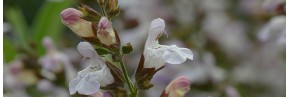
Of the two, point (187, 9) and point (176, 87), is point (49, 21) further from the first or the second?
point (176, 87)

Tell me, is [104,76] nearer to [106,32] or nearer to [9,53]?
[106,32]

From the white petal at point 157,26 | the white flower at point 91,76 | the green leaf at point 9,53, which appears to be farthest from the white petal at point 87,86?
the green leaf at point 9,53

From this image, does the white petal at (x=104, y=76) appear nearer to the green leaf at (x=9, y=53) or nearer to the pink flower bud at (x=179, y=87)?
the pink flower bud at (x=179, y=87)

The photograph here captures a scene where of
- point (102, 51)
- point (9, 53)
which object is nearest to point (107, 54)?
point (102, 51)

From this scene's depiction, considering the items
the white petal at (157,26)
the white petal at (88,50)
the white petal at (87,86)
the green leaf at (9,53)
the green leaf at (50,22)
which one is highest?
the white petal at (157,26)

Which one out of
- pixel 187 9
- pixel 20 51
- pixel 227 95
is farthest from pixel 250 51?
pixel 227 95

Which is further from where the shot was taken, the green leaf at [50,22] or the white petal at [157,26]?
the green leaf at [50,22]

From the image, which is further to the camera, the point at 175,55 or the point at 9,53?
the point at 9,53
